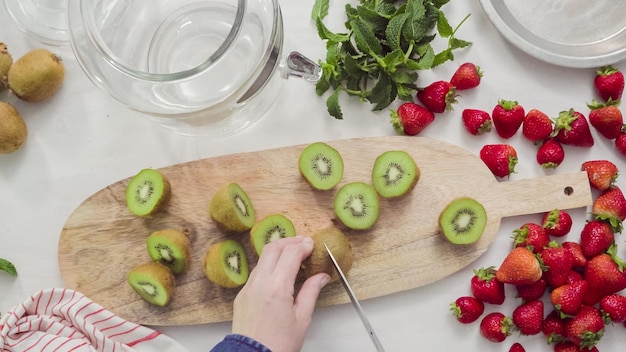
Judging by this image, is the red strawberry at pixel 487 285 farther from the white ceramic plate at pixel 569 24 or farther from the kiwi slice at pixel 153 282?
the kiwi slice at pixel 153 282

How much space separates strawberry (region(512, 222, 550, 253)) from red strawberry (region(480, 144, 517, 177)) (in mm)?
119

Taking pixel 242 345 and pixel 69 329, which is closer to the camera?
pixel 242 345

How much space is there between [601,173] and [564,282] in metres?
0.24

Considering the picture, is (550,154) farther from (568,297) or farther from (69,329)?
(69,329)

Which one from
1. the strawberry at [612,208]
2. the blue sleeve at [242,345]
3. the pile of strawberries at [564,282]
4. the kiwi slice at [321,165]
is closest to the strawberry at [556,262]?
the pile of strawberries at [564,282]

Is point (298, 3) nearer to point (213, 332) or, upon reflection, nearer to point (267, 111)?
point (267, 111)

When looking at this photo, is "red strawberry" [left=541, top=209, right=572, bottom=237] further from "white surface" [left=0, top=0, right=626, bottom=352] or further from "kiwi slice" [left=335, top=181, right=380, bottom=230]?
"kiwi slice" [left=335, top=181, right=380, bottom=230]

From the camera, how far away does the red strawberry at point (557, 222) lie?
1433mm

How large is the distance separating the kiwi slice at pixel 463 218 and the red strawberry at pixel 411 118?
172 mm

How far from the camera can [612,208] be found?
144 centimetres

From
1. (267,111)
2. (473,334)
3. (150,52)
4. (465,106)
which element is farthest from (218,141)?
(473,334)

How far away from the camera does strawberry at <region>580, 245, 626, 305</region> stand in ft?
4.65

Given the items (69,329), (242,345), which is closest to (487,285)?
(242,345)

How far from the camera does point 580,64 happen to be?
4.79 ft
